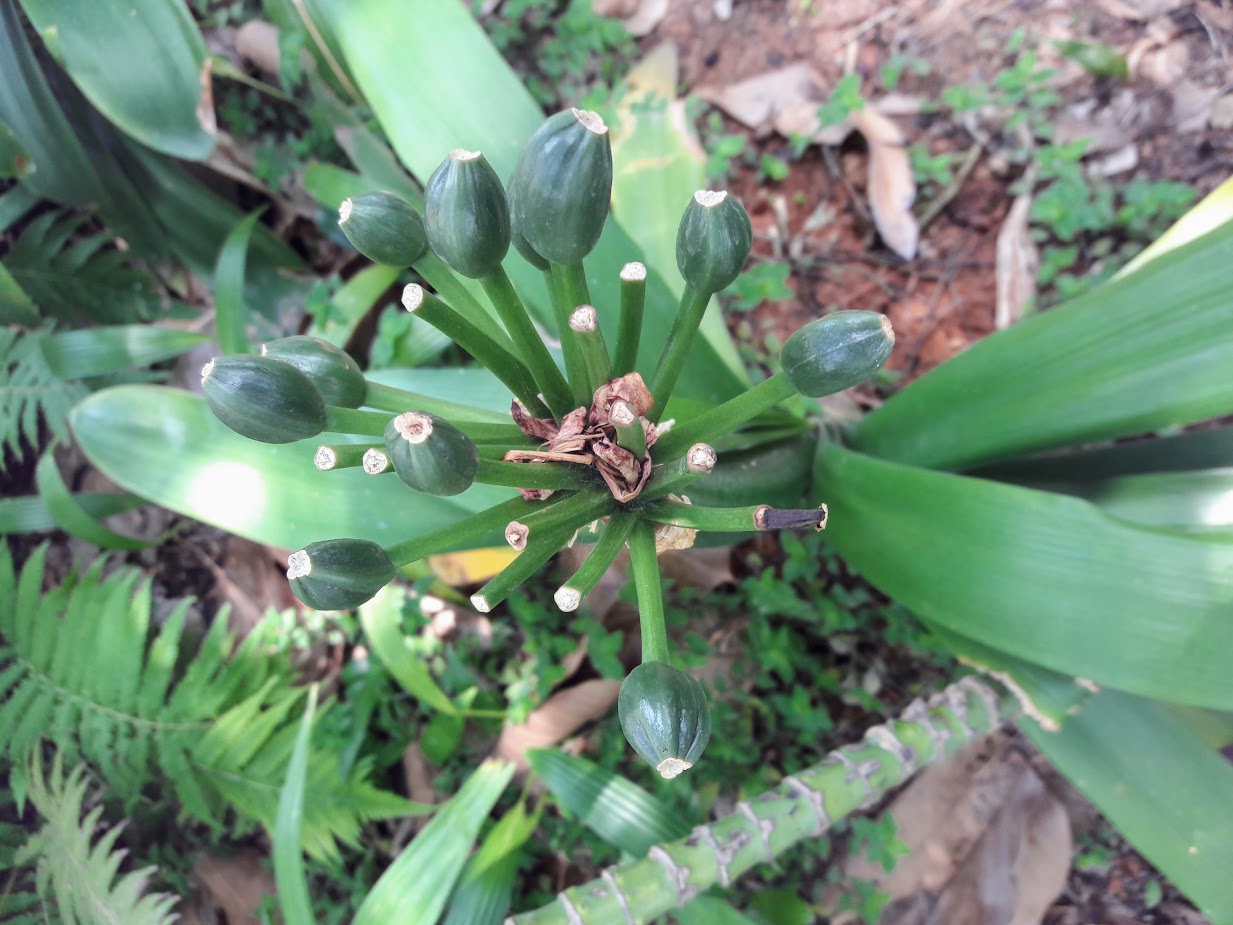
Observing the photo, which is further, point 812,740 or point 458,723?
point 458,723

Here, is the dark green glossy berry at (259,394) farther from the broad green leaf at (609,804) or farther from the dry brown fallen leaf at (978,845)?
the dry brown fallen leaf at (978,845)

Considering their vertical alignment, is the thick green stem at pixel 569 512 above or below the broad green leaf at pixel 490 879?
above

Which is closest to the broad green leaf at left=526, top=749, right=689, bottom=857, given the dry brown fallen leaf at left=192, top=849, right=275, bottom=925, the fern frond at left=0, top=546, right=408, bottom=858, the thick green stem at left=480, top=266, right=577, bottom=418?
the fern frond at left=0, top=546, right=408, bottom=858

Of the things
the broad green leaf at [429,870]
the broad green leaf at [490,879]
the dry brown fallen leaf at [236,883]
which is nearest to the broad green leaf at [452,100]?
the broad green leaf at [429,870]

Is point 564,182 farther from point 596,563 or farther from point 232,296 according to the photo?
point 232,296

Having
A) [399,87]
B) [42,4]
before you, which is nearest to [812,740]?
[399,87]

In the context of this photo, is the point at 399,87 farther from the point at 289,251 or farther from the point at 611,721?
the point at 611,721
